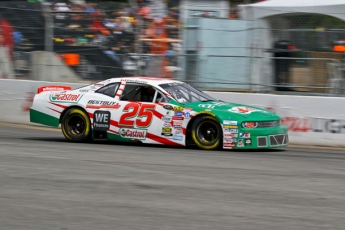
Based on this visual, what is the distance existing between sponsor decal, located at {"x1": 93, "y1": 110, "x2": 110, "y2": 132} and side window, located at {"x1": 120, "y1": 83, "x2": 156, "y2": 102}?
1.37 ft

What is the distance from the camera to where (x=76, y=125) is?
1221 cm

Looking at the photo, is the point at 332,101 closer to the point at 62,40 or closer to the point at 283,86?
the point at 283,86

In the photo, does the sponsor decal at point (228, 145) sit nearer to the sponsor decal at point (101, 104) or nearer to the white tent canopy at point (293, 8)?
the sponsor decal at point (101, 104)

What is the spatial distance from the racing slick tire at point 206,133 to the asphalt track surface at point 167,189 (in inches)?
11.4

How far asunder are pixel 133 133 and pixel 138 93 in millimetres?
731

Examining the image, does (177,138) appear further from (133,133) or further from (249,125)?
(249,125)

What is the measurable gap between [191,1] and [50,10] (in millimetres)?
4546

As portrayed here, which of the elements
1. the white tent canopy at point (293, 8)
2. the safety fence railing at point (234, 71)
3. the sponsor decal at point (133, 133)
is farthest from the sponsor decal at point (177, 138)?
the white tent canopy at point (293, 8)

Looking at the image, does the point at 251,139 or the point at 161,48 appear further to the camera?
the point at 161,48

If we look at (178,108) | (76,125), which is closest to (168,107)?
(178,108)

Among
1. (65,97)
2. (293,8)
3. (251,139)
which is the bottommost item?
(251,139)

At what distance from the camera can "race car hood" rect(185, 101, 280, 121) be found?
10.8 meters

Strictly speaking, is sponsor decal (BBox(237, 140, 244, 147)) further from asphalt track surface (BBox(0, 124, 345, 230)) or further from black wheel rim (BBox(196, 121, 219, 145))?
black wheel rim (BBox(196, 121, 219, 145))

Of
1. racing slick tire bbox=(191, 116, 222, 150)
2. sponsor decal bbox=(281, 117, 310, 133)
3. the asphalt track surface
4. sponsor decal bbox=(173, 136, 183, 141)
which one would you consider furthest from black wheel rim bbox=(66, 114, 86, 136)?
sponsor decal bbox=(281, 117, 310, 133)
